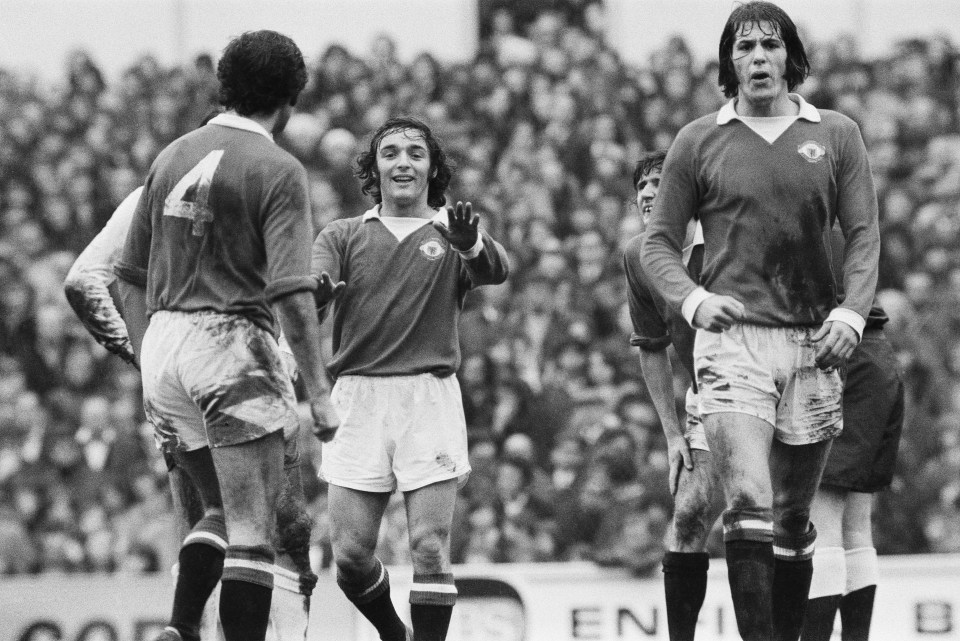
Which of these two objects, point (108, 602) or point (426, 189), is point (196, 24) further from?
point (426, 189)

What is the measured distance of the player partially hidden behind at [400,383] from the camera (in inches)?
270

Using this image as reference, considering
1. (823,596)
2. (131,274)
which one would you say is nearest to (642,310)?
(823,596)

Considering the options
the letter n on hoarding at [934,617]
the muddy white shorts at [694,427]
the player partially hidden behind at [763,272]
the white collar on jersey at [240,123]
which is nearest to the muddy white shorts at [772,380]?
the player partially hidden behind at [763,272]

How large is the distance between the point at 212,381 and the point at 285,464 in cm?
98

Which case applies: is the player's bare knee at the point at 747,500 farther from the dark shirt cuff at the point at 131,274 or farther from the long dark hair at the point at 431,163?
the dark shirt cuff at the point at 131,274

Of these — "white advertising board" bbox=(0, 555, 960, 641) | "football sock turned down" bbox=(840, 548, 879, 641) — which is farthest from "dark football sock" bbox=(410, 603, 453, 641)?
"white advertising board" bbox=(0, 555, 960, 641)

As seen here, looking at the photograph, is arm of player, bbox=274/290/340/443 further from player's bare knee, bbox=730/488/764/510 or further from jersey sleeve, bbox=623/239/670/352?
jersey sleeve, bbox=623/239/670/352

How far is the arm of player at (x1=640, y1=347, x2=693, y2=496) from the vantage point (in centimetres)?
723

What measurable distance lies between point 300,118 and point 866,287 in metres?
8.74

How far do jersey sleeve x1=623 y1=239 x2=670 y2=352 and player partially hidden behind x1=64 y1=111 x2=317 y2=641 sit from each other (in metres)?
1.70

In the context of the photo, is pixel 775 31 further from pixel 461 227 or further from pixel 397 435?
pixel 397 435

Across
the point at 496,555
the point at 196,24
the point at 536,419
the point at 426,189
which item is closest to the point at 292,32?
the point at 196,24

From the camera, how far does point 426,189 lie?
7.22 metres

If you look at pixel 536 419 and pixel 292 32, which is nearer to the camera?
pixel 536 419
